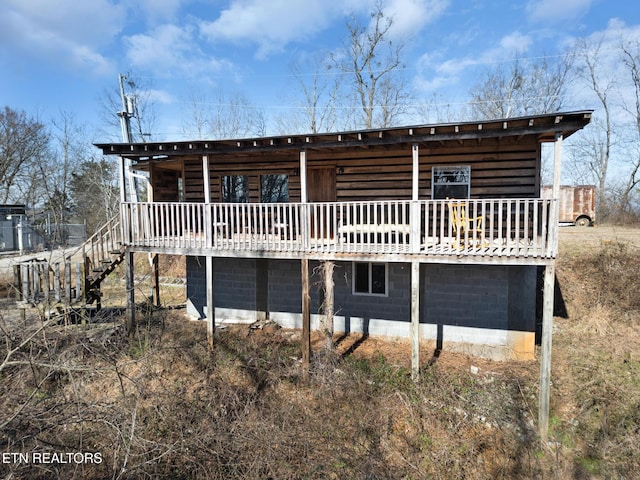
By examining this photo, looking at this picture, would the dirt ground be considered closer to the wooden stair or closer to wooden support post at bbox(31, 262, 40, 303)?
the wooden stair

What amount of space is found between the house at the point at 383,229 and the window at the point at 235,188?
4cm

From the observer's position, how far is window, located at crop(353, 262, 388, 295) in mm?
11961

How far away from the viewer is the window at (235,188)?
13305 millimetres

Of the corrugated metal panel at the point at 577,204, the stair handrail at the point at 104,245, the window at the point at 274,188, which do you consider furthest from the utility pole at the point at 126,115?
the corrugated metal panel at the point at 577,204

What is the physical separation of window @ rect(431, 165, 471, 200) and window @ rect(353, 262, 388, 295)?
2.77 m

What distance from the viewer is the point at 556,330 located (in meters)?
12.0

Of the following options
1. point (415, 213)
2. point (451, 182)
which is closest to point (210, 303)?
point (415, 213)

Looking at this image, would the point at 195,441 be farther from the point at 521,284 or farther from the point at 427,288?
the point at 521,284

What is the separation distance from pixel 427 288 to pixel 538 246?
366 centimetres

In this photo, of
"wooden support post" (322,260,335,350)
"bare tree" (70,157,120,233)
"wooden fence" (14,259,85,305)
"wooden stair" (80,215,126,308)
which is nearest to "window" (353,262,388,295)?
"wooden support post" (322,260,335,350)

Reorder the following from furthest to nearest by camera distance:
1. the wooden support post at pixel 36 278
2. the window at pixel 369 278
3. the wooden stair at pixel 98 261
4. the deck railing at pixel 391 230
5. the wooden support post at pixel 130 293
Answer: the wooden stair at pixel 98 261 < the window at pixel 369 278 < the wooden support post at pixel 130 293 < the wooden support post at pixel 36 278 < the deck railing at pixel 391 230

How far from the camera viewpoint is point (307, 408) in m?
8.44

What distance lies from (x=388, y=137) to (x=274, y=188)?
526 centimetres

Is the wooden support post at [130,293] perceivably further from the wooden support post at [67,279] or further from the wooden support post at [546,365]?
the wooden support post at [546,365]
